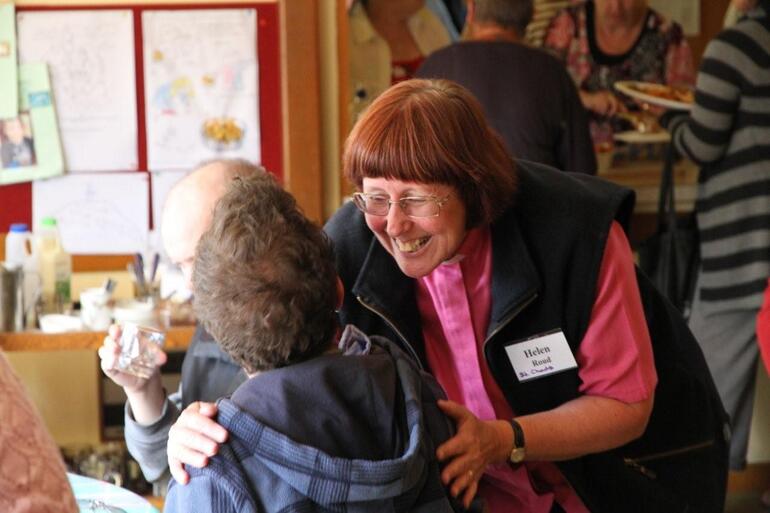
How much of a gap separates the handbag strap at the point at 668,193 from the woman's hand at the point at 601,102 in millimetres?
323

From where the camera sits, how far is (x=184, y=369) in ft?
7.11

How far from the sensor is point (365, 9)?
13.1 feet

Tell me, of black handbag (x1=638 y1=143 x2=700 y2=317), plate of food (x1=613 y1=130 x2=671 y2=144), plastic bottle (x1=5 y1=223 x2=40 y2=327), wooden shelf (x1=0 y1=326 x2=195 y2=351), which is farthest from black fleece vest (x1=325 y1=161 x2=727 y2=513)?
plate of food (x1=613 y1=130 x2=671 y2=144)

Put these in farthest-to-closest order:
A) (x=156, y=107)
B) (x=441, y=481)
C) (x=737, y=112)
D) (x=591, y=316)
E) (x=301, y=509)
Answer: (x=737, y=112) → (x=156, y=107) → (x=591, y=316) → (x=441, y=481) → (x=301, y=509)

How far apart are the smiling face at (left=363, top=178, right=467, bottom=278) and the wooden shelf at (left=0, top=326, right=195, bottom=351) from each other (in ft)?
4.10

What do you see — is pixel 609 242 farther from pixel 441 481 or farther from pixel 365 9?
pixel 365 9

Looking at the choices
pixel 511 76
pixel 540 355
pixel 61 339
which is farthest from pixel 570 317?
pixel 511 76

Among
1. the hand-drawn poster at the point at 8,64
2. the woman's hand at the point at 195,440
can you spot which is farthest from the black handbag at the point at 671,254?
the woman's hand at the point at 195,440

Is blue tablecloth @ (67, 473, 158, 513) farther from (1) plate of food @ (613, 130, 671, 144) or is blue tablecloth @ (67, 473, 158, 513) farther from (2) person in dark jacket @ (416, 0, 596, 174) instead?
(1) plate of food @ (613, 130, 671, 144)

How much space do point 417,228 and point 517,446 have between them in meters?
0.36

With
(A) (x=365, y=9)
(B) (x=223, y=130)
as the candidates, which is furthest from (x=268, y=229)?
(A) (x=365, y=9)

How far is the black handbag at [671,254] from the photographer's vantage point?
162 inches

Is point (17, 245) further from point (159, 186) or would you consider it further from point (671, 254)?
point (671, 254)

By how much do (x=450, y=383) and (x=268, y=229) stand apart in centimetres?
64
